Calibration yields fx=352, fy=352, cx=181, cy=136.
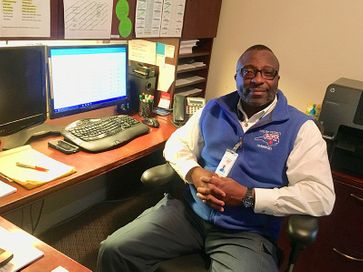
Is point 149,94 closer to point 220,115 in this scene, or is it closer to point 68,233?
point 220,115

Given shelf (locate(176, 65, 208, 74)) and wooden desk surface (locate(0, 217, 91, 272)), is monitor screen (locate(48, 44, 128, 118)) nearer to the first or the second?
shelf (locate(176, 65, 208, 74))

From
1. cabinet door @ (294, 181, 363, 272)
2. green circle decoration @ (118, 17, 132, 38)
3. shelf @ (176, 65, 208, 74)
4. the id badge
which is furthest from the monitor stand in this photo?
cabinet door @ (294, 181, 363, 272)

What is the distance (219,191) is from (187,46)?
120 cm

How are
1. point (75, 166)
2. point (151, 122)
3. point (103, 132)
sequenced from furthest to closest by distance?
point (151, 122) → point (103, 132) → point (75, 166)

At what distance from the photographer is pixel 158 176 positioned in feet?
4.93

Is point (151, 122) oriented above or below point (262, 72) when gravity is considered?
below

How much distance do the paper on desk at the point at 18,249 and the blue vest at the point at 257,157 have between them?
715mm

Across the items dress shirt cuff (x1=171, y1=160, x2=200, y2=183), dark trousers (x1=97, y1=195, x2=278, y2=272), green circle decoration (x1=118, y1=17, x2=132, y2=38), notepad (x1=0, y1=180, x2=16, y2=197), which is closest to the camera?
notepad (x1=0, y1=180, x2=16, y2=197)

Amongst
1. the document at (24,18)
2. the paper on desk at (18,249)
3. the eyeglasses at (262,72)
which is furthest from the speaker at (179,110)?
the paper on desk at (18,249)

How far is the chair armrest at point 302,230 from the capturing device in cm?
121

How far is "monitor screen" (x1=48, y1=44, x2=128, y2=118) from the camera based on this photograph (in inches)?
63.3

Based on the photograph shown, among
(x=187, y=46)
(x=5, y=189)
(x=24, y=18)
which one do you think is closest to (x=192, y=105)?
(x=187, y=46)

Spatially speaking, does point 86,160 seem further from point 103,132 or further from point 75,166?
point 103,132

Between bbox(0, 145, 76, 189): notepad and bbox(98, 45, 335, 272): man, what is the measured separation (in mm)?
328
